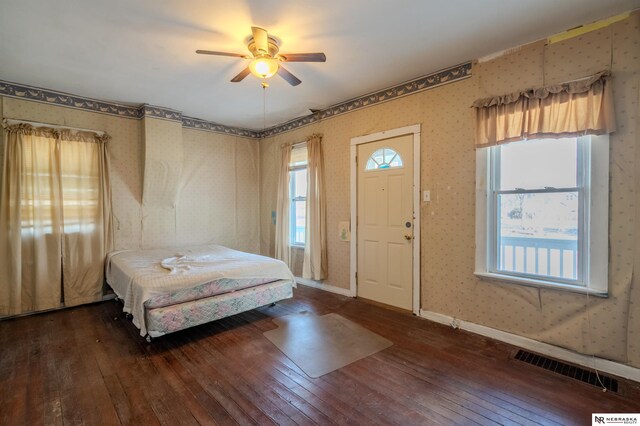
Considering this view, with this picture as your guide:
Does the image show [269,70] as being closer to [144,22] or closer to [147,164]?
[144,22]

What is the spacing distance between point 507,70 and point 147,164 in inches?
179

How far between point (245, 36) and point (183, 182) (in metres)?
2.94

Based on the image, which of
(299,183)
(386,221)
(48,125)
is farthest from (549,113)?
(48,125)

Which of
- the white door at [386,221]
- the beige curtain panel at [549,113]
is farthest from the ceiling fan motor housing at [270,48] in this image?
the beige curtain panel at [549,113]

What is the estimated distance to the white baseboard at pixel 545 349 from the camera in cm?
219

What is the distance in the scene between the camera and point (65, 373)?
2.29m

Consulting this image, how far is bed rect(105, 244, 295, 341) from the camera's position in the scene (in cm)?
266

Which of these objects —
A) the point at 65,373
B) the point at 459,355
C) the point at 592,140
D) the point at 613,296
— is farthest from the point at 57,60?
the point at 613,296

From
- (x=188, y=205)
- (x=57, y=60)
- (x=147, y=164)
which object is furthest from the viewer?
(x=188, y=205)

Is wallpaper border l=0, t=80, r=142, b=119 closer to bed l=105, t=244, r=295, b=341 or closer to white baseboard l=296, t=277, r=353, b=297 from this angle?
bed l=105, t=244, r=295, b=341

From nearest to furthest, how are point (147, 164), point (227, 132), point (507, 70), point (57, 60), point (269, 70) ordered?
point (269, 70), point (507, 70), point (57, 60), point (147, 164), point (227, 132)

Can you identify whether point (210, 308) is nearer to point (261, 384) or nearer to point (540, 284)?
point (261, 384)

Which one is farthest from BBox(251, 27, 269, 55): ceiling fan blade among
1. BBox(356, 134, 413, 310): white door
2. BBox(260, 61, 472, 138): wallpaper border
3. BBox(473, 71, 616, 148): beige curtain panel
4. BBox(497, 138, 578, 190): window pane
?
BBox(497, 138, 578, 190): window pane

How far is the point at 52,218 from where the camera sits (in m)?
3.61
